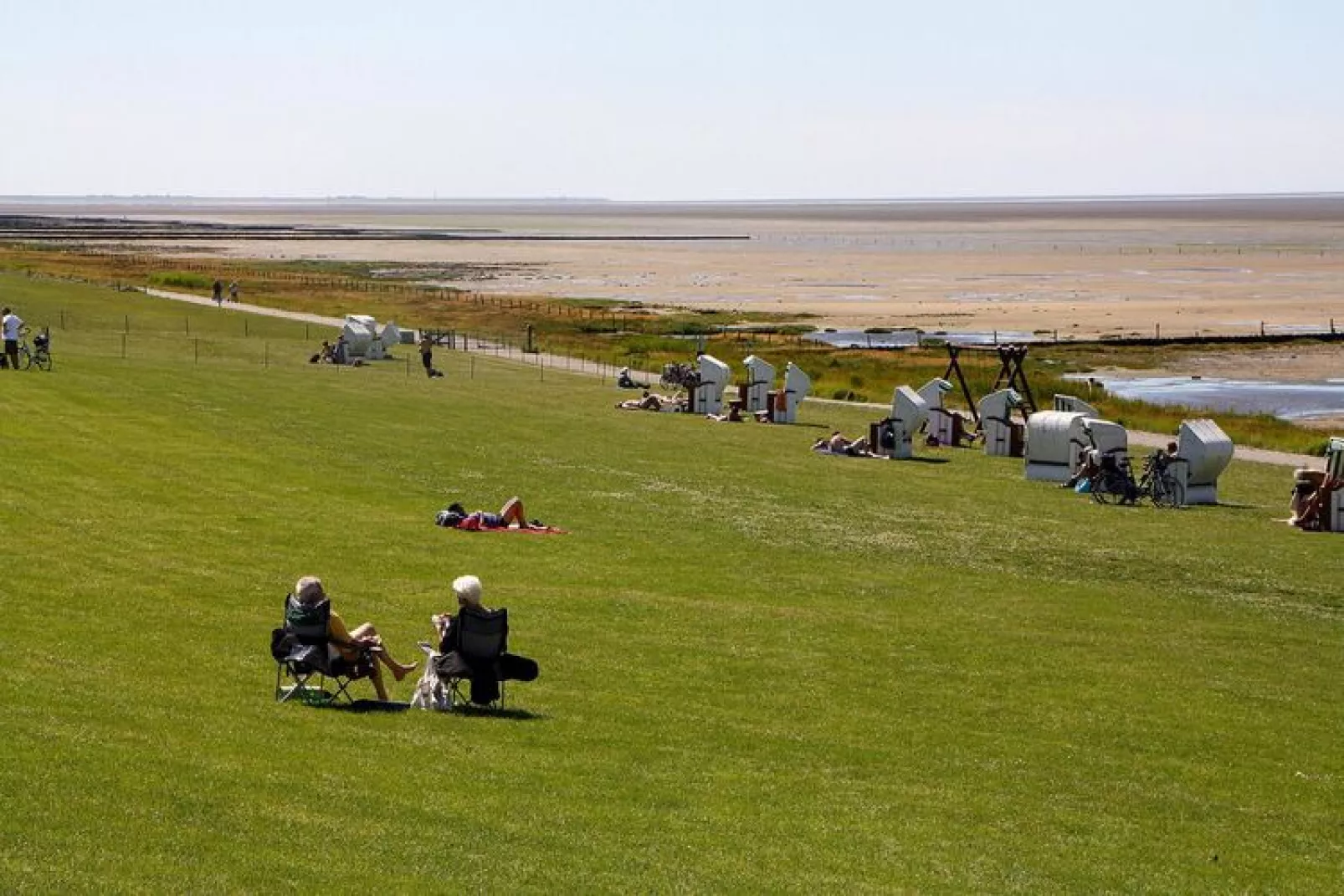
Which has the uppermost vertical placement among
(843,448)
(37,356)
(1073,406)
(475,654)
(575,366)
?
(1073,406)

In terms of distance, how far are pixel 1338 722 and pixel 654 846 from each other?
9.85 m

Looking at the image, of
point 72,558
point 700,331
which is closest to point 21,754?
point 72,558

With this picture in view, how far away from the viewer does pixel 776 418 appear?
53188mm

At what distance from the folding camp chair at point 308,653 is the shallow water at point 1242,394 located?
2121 inches

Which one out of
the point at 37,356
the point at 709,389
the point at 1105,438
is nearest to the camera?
the point at 1105,438

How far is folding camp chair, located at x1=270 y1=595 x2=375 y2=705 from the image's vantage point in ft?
56.2

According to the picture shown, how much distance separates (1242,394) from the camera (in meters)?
74.0

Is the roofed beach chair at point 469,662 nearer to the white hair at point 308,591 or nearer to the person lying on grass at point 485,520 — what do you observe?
the white hair at point 308,591

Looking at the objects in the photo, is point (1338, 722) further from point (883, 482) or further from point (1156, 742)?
point (883, 482)

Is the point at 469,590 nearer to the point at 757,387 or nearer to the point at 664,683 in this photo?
the point at 664,683

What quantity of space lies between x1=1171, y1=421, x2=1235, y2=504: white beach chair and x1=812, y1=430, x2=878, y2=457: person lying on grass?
28.9ft

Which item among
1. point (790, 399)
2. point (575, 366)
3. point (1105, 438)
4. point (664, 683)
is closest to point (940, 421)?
point (790, 399)

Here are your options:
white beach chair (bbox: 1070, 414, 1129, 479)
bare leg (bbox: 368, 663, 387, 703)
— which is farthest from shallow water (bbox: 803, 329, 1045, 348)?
bare leg (bbox: 368, 663, 387, 703)

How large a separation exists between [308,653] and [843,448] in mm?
29296
